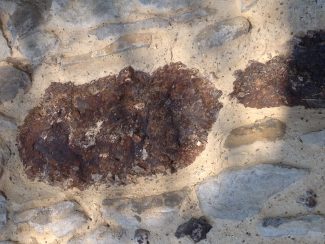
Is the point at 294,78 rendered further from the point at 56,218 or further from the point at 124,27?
the point at 56,218

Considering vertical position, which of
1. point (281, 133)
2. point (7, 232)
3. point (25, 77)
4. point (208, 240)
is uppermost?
point (25, 77)

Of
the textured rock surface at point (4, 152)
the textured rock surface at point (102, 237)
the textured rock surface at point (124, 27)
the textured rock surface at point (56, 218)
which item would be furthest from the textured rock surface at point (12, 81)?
the textured rock surface at point (102, 237)

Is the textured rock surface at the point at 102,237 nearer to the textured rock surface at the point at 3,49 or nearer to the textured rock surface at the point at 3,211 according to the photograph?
the textured rock surface at the point at 3,211

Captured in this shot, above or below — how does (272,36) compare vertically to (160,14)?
below

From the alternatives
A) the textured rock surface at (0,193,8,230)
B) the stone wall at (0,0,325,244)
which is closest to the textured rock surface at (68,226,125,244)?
the stone wall at (0,0,325,244)

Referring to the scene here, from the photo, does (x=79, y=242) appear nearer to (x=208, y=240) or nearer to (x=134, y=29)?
(x=208, y=240)

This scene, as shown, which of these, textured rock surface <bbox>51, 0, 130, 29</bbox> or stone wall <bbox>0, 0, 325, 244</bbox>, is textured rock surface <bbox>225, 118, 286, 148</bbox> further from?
textured rock surface <bbox>51, 0, 130, 29</bbox>

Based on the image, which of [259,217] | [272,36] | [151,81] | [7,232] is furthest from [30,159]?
[272,36]
